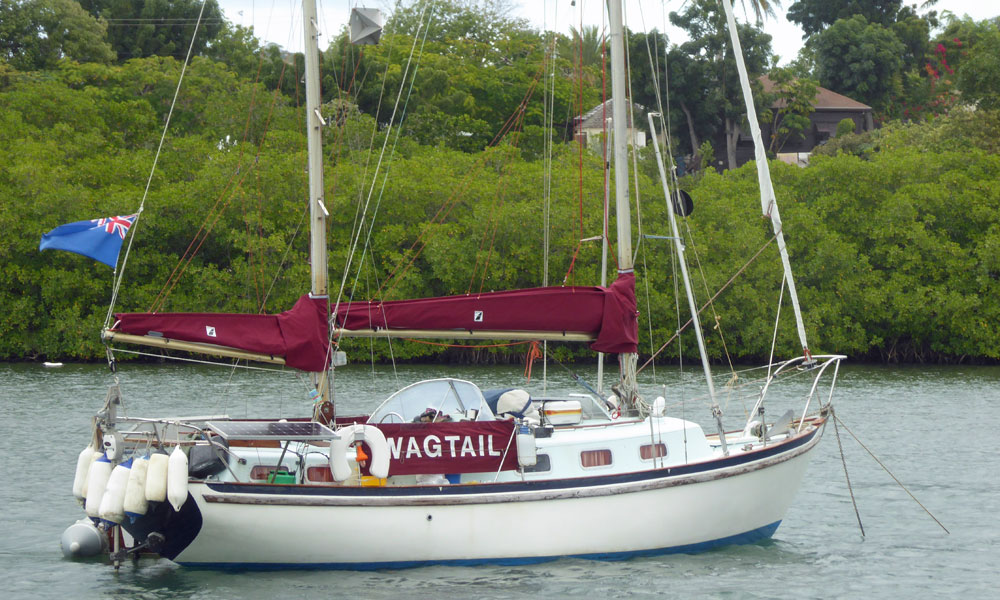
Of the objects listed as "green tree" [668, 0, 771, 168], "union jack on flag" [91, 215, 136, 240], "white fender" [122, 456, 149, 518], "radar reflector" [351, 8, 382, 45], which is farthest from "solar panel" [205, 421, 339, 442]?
"green tree" [668, 0, 771, 168]

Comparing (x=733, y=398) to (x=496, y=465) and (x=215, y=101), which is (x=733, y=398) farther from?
(x=215, y=101)

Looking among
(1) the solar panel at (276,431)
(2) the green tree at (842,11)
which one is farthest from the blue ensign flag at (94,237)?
(2) the green tree at (842,11)

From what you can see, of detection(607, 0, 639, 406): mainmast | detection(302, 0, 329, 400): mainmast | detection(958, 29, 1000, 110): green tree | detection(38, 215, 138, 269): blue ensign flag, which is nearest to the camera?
detection(38, 215, 138, 269): blue ensign flag

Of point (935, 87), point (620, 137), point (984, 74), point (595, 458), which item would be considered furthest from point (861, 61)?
point (595, 458)

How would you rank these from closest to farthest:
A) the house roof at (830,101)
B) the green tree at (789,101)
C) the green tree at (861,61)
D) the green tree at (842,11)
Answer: the green tree at (789,101) < the house roof at (830,101) < the green tree at (861,61) < the green tree at (842,11)

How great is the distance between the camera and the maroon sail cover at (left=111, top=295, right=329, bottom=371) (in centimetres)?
1588

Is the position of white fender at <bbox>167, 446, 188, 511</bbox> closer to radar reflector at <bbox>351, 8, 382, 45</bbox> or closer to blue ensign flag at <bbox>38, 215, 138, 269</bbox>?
blue ensign flag at <bbox>38, 215, 138, 269</bbox>

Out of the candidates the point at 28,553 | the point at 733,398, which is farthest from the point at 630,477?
the point at 733,398

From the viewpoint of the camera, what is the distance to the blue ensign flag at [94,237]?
53.4 ft

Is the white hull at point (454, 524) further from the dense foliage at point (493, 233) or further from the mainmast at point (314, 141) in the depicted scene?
the dense foliage at point (493, 233)

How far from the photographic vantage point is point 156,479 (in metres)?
15.1

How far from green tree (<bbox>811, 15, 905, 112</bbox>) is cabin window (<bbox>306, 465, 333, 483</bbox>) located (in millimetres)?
73584

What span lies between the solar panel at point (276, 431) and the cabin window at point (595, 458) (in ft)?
12.5

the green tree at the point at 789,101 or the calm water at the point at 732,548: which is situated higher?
the green tree at the point at 789,101
